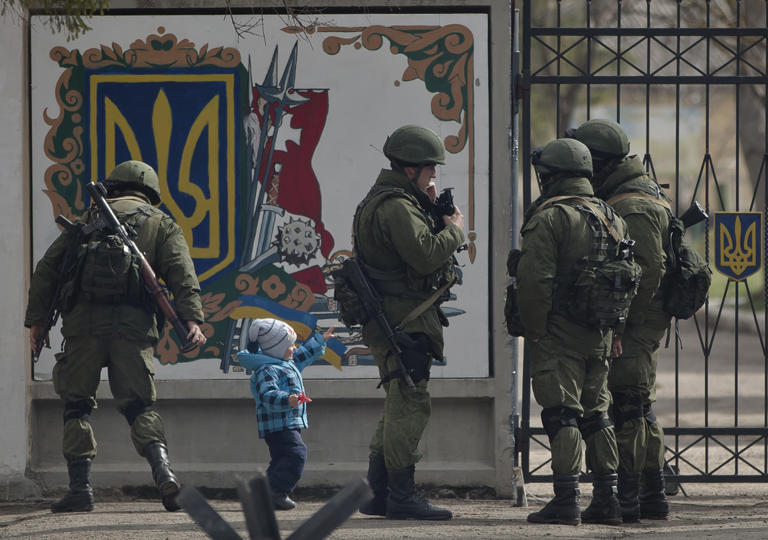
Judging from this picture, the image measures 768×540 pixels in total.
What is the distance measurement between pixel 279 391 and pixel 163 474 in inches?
27.1

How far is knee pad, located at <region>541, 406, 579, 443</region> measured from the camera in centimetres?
555

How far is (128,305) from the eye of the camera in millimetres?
5820

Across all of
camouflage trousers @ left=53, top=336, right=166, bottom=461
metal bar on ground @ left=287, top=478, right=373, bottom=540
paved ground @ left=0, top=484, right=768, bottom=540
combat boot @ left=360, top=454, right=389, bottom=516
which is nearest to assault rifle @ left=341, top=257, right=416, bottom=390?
combat boot @ left=360, top=454, right=389, bottom=516

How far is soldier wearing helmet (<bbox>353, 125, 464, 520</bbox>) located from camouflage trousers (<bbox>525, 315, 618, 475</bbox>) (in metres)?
0.52

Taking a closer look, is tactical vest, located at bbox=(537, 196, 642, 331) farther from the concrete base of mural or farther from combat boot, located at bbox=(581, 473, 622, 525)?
the concrete base of mural

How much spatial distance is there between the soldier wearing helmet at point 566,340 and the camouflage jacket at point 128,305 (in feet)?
5.24

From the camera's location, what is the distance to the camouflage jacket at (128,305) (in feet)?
19.0

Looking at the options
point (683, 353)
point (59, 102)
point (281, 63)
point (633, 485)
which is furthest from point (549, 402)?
point (683, 353)

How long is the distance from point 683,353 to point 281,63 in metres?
11.4

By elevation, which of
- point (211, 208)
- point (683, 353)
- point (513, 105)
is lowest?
point (683, 353)

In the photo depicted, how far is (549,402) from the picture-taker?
5.56 meters

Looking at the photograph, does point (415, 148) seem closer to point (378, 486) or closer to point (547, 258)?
point (547, 258)

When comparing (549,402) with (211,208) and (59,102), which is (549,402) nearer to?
(211,208)

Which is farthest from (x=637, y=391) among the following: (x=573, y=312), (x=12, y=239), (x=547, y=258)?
(x=12, y=239)
